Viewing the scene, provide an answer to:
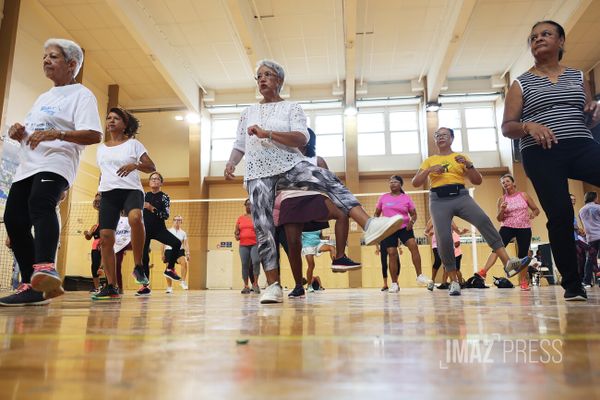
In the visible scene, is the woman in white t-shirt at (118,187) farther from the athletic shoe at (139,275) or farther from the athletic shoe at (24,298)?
the athletic shoe at (24,298)

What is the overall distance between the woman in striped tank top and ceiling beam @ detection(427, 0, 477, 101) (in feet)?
23.9

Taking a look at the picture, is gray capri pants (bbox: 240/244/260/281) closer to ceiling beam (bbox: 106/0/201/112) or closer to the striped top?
the striped top

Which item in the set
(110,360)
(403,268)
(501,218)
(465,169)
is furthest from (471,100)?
(110,360)

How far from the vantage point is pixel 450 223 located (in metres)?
3.86

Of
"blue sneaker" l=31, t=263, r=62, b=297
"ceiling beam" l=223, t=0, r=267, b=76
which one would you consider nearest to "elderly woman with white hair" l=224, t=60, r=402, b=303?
"blue sneaker" l=31, t=263, r=62, b=297

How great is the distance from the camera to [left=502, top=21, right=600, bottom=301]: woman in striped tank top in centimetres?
240

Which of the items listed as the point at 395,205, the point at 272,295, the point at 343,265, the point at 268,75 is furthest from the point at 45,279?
the point at 395,205

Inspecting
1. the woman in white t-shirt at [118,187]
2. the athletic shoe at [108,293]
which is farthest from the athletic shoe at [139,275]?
the athletic shoe at [108,293]

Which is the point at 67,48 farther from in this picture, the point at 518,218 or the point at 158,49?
the point at 158,49

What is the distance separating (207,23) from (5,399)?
453 inches

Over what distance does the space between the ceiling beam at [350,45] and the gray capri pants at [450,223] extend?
6532 mm

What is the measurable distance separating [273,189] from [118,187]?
145 cm

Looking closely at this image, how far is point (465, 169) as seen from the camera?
4.01 metres

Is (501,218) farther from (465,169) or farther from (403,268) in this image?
(403,268)
